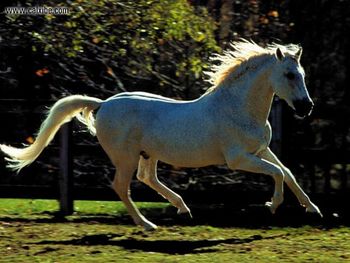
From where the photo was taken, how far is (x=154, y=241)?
8.12 meters

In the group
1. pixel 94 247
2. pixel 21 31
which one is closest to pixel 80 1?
pixel 21 31

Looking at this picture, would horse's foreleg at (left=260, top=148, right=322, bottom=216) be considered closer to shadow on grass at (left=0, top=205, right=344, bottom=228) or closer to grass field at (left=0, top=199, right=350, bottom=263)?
grass field at (left=0, top=199, right=350, bottom=263)

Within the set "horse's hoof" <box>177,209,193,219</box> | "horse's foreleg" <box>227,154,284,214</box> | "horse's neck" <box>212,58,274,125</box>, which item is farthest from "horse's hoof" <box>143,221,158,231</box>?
"horse's neck" <box>212,58,274,125</box>

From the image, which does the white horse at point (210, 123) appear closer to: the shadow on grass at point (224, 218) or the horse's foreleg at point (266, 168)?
the horse's foreleg at point (266, 168)

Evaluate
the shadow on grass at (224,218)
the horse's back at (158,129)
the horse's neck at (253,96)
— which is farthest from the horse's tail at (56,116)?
the horse's neck at (253,96)

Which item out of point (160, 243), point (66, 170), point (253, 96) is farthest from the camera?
point (66, 170)

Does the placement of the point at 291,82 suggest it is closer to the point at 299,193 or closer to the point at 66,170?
the point at 299,193

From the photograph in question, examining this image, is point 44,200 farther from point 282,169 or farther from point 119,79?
point 282,169

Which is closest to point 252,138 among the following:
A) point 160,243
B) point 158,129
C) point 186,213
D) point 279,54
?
point 279,54

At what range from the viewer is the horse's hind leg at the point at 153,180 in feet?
29.7

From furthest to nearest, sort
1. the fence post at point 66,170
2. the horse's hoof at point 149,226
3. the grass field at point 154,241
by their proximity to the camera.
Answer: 1. the fence post at point 66,170
2. the horse's hoof at point 149,226
3. the grass field at point 154,241

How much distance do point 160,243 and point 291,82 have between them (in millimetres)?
1972

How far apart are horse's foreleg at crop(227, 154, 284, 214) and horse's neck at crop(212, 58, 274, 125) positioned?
42cm

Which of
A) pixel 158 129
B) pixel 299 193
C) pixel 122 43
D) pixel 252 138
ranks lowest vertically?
pixel 299 193
